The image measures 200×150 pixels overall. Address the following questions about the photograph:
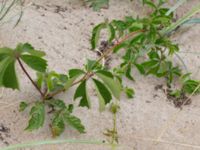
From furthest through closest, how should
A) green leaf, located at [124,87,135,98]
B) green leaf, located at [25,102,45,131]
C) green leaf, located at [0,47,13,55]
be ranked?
green leaf, located at [124,87,135,98]
green leaf, located at [25,102,45,131]
green leaf, located at [0,47,13,55]

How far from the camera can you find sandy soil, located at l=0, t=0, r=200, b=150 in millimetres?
1562

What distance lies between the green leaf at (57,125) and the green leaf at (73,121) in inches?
0.6

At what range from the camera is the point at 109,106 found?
1687 mm

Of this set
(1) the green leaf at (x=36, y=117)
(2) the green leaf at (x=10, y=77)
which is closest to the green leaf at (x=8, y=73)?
(2) the green leaf at (x=10, y=77)

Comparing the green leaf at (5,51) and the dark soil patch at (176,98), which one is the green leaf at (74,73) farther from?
the dark soil patch at (176,98)

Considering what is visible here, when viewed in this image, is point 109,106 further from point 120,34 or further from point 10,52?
point 10,52

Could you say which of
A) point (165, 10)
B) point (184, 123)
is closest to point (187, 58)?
point (165, 10)

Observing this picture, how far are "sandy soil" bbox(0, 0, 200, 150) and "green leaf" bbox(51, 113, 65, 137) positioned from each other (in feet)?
0.10

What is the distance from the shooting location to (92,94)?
173cm

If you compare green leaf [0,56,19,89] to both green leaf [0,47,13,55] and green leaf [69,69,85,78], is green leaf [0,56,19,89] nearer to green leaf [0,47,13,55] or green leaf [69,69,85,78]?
green leaf [0,47,13,55]

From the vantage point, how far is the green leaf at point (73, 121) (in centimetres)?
152

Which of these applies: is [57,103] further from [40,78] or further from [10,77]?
[10,77]

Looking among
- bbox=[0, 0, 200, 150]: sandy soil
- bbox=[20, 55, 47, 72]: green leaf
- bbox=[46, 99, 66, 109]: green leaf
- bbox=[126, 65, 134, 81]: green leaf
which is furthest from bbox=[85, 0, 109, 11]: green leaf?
bbox=[20, 55, 47, 72]: green leaf

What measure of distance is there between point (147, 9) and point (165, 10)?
25 cm
